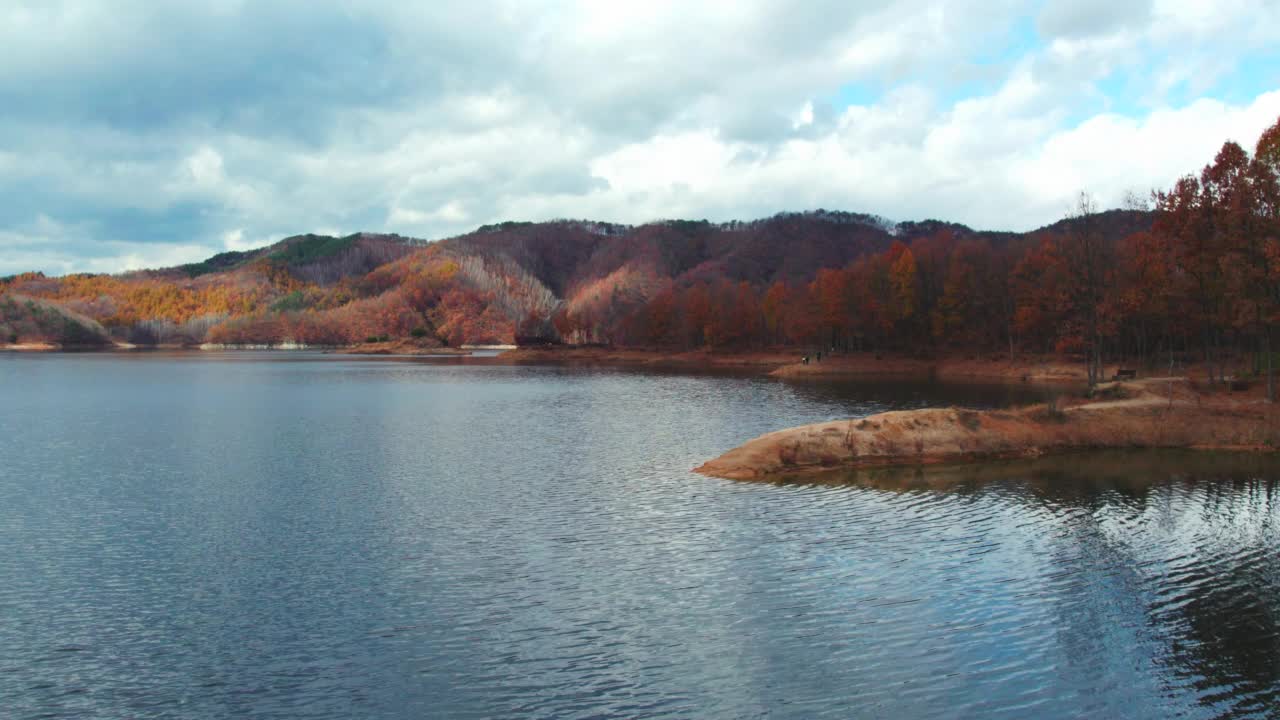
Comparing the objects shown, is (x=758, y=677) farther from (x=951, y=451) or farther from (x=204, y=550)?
(x=951, y=451)

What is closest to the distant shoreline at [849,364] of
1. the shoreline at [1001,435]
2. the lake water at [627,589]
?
the shoreline at [1001,435]

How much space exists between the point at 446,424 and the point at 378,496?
79.1 feet

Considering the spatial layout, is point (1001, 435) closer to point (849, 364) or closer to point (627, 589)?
point (627, 589)

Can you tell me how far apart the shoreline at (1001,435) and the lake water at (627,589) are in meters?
1.99

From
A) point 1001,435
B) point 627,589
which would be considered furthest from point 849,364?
point 627,589

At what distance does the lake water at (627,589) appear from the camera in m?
13.0

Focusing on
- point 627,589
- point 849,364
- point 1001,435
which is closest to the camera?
point 627,589

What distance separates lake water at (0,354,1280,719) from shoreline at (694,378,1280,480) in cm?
199

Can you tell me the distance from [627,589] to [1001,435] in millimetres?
24295

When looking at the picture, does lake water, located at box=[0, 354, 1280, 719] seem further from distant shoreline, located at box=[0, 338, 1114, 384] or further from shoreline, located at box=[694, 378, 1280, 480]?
distant shoreline, located at box=[0, 338, 1114, 384]

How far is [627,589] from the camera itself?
1811cm

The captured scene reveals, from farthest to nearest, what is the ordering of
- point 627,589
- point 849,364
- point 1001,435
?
point 849,364, point 1001,435, point 627,589

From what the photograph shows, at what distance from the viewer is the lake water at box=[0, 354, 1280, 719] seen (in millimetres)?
13047

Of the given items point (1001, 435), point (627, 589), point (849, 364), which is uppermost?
point (849, 364)
